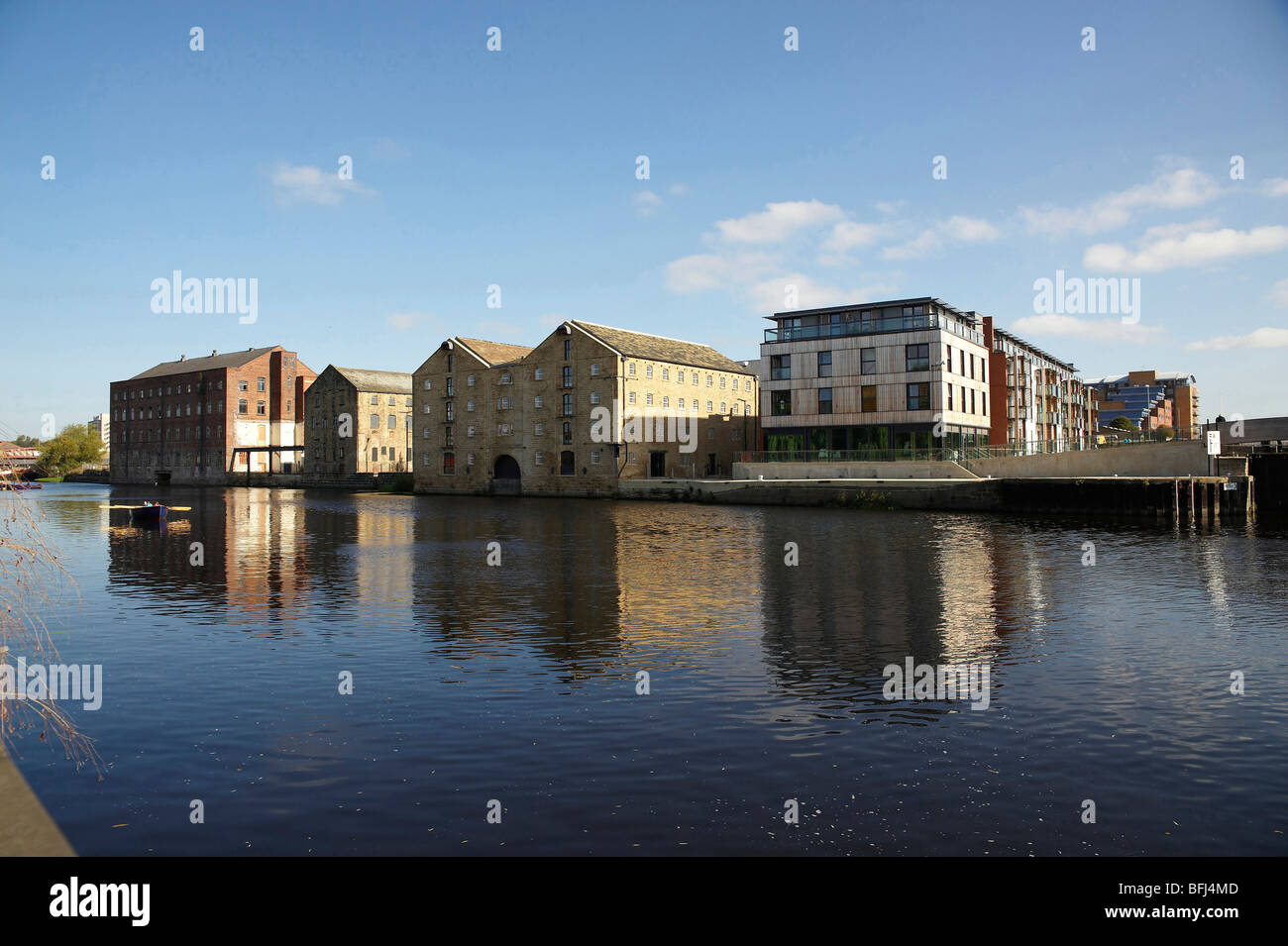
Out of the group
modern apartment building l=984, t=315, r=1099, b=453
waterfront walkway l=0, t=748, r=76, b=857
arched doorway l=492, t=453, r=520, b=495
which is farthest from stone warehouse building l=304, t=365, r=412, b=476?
waterfront walkway l=0, t=748, r=76, b=857

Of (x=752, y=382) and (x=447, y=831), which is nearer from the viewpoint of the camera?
(x=447, y=831)

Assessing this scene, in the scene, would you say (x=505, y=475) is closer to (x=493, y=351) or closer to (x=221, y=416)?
(x=493, y=351)

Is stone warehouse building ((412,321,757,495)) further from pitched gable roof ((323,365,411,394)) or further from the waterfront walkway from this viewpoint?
the waterfront walkway

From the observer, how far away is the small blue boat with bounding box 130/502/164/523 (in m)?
48.8

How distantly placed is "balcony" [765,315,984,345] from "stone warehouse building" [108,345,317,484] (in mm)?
75567

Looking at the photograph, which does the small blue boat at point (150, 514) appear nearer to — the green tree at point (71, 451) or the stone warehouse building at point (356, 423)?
the stone warehouse building at point (356, 423)

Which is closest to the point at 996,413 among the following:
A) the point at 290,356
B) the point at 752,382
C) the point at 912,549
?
the point at 752,382

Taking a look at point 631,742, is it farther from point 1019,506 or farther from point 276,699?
point 1019,506

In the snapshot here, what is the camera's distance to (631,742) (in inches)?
425

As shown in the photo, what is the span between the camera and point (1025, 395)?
87.4m

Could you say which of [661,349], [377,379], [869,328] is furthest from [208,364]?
[869,328]

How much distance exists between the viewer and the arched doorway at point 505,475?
3376 inches

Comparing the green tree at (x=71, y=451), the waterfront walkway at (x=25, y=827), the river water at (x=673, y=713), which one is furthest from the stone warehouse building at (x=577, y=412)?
the green tree at (x=71, y=451)
